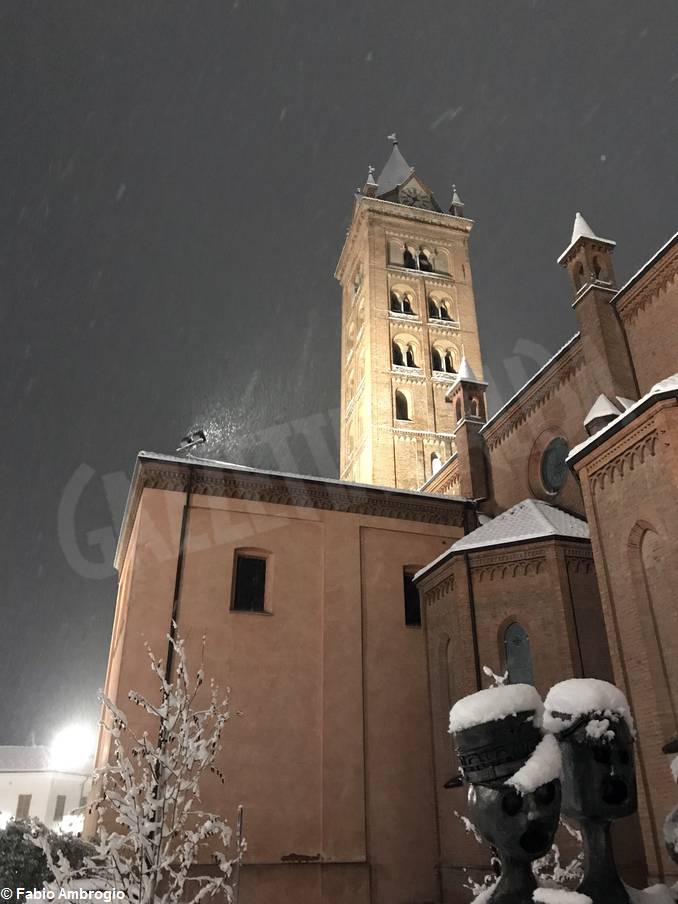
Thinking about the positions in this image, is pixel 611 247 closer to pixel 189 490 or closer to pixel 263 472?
pixel 263 472

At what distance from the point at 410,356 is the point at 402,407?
3323mm

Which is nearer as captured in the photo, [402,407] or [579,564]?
[579,564]

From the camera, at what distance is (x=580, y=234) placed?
17641 mm

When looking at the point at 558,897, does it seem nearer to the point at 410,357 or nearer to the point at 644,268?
the point at 644,268

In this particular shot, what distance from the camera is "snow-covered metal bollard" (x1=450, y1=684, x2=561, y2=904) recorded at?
289 cm

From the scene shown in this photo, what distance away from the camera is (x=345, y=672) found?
666 inches

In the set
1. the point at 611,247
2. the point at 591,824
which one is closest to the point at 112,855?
the point at 591,824

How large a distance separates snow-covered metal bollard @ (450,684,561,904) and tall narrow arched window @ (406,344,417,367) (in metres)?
33.7

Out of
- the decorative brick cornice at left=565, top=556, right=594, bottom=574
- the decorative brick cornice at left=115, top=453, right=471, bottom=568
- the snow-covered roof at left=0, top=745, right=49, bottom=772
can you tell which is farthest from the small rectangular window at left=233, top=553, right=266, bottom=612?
the snow-covered roof at left=0, top=745, right=49, bottom=772

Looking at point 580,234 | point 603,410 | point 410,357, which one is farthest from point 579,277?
point 410,357

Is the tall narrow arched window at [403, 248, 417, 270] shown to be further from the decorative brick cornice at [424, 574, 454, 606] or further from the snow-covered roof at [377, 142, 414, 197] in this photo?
the decorative brick cornice at [424, 574, 454, 606]

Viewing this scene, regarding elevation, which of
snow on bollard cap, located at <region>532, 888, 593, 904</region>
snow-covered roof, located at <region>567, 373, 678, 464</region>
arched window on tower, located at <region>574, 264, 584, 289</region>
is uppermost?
arched window on tower, located at <region>574, 264, 584, 289</region>

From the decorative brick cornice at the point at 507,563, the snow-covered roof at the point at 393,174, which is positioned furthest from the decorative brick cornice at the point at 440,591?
the snow-covered roof at the point at 393,174

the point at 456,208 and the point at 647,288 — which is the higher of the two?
the point at 456,208
